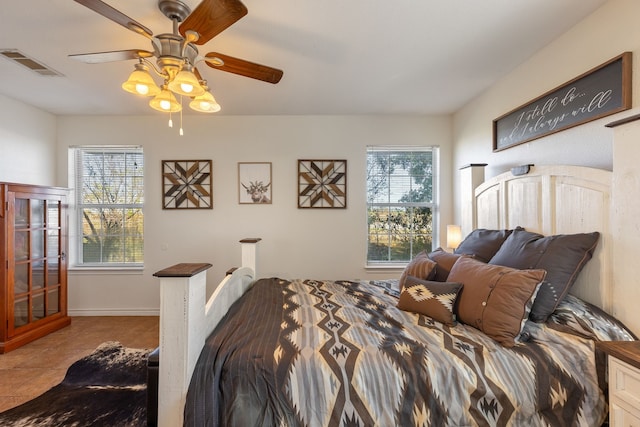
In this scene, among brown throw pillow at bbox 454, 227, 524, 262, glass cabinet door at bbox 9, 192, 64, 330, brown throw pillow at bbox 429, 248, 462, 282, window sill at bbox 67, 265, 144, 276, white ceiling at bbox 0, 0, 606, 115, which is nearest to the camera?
white ceiling at bbox 0, 0, 606, 115

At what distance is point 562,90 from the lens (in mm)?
1897

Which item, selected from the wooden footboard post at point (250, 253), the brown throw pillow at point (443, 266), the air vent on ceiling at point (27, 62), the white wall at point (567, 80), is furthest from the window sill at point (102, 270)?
the white wall at point (567, 80)

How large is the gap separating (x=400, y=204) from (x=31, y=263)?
3926mm

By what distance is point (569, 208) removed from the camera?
168 cm

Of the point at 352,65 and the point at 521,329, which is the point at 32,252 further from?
the point at 521,329

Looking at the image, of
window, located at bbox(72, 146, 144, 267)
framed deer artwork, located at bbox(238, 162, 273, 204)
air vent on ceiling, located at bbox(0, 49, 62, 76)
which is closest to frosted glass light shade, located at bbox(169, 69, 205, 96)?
air vent on ceiling, located at bbox(0, 49, 62, 76)

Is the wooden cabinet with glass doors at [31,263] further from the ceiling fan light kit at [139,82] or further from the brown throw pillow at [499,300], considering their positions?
the brown throw pillow at [499,300]

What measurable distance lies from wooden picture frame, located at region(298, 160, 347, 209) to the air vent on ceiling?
91.7 inches

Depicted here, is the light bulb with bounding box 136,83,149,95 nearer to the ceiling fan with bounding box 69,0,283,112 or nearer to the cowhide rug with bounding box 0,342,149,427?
the ceiling fan with bounding box 69,0,283,112

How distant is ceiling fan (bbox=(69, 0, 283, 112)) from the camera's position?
127cm

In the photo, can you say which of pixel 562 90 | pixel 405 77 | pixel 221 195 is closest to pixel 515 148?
pixel 562 90

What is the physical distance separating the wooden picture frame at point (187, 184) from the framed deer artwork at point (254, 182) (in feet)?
1.20

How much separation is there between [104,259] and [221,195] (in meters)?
1.64

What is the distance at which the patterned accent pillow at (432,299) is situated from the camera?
1.54 m
